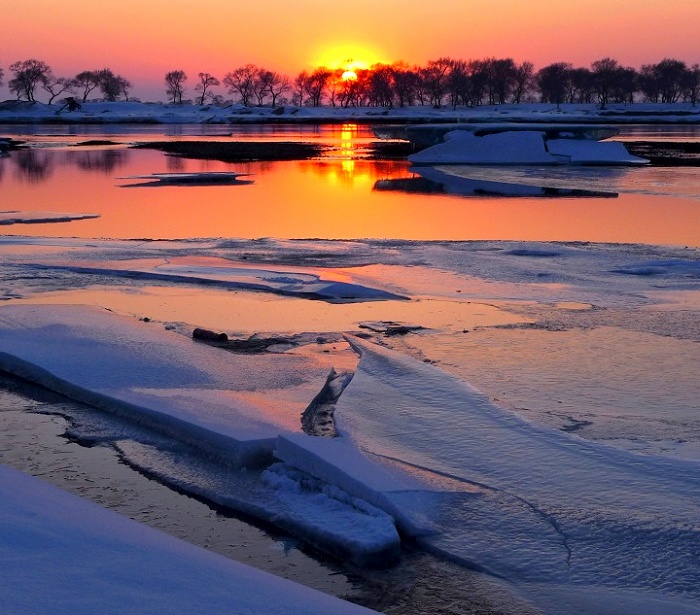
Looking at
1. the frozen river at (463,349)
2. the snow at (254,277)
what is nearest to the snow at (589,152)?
the frozen river at (463,349)

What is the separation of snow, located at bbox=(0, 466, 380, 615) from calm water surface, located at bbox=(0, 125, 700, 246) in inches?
341

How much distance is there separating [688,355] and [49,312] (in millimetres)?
4336

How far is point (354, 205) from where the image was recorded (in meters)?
15.5

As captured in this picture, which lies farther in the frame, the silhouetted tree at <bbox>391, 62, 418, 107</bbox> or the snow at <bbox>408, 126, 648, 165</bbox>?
the silhouetted tree at <bbox>391, 62, 418, 107</bbox>

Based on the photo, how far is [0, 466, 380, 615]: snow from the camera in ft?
7.53

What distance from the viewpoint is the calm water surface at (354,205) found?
11.9 meters

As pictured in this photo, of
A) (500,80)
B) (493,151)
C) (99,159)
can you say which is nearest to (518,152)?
(493,151)

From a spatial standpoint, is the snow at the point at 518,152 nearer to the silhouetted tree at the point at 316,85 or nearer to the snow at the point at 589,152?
the snow at the point at 589,152

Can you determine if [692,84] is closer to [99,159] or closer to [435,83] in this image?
[435,83]

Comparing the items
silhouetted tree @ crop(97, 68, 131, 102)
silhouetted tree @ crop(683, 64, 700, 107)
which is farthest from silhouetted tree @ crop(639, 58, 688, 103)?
silhouetted tree @ crop(97, 68, 131, 102)

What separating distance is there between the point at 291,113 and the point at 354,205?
3460 inches

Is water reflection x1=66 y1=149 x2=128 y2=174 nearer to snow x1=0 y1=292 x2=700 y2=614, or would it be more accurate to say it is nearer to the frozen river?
the frozen river

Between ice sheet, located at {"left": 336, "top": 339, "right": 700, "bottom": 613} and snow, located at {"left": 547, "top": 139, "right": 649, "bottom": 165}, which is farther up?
snow, located at {"left": 547, "top": 139, "right": 649, "bottom": 165}

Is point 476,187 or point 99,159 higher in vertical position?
point 99,159
